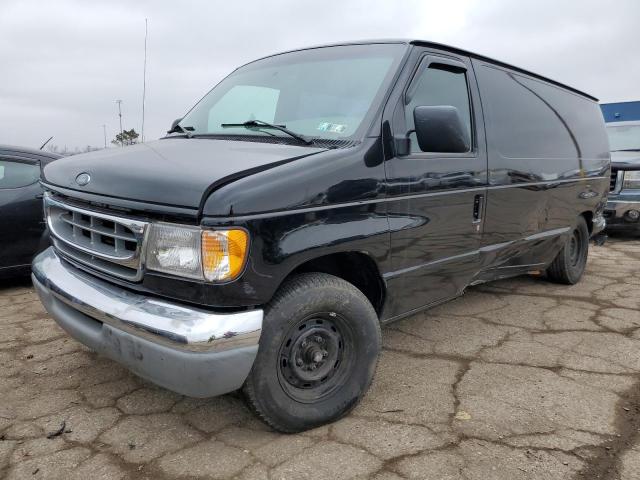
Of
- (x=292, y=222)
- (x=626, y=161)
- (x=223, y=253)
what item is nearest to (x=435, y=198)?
(x=292, y=222)

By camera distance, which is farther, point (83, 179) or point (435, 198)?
point (435, 198)

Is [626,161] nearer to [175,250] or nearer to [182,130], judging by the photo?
[182,130]

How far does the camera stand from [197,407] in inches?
107

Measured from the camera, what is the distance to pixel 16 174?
15.5 feet

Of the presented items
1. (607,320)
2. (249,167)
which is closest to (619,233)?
(607,320)

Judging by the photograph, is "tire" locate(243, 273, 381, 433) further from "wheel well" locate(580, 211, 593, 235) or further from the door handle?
"wheel well" locate(580, 211, 593, 235)

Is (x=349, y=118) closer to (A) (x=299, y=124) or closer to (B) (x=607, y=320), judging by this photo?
(A) (x=299, y=124)

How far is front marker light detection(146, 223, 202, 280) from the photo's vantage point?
80.0 inches

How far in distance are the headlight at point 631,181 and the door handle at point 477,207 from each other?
18.4 ft

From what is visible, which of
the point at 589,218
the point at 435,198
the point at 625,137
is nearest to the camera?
the point at 435,198

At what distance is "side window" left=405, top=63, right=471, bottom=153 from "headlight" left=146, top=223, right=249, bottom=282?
124cm

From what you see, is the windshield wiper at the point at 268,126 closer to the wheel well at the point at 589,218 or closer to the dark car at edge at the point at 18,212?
the dark car at edge at the point at 18,212

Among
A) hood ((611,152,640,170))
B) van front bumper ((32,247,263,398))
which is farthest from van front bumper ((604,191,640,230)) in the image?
van front bumper ((32,247,263,398))

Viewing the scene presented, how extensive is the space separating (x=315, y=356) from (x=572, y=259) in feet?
12.5
